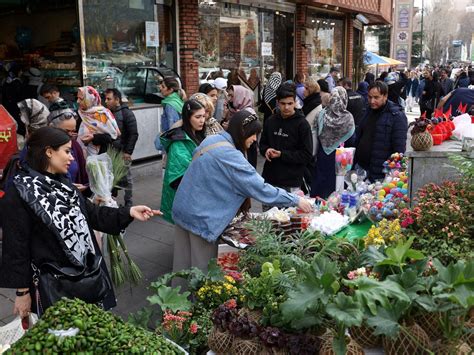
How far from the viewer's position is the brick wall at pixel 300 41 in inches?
573

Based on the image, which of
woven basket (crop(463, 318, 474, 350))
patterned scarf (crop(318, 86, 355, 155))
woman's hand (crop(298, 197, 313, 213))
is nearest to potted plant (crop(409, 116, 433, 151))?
woman's hand (crop(298, 197, 313, 213))

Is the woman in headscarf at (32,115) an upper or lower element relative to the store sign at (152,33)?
lower

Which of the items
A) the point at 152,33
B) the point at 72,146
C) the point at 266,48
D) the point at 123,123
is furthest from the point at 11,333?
the point at 266,48

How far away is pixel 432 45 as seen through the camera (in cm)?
7256

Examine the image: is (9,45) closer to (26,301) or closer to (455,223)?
(26,301)

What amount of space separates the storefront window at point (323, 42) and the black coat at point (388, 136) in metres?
10.6

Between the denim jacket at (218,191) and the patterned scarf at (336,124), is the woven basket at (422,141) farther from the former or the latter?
the patterned scarf at (336,124)

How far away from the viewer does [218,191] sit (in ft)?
12.0

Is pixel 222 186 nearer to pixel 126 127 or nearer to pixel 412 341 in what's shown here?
pixel 412 341

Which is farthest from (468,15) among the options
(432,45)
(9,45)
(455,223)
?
(455,223)

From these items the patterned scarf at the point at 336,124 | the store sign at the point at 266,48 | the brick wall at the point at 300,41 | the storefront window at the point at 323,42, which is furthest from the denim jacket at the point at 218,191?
the storefront window at the point at 323,42

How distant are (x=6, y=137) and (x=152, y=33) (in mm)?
5312

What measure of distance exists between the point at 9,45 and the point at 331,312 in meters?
11.5

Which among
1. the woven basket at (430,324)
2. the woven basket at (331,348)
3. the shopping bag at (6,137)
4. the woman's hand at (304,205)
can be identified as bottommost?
the woven basket at (331,348)
